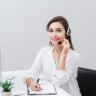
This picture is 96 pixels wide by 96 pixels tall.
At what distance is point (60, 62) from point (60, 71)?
7 centimetres

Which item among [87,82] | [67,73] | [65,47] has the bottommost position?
[87,82]

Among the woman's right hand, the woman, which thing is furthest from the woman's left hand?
the woman's right hand

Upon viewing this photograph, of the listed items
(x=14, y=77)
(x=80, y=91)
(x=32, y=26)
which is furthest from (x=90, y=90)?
(x=32, y=26)

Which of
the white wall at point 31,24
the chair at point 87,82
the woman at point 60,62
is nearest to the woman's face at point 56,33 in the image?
the woman at point 60,62

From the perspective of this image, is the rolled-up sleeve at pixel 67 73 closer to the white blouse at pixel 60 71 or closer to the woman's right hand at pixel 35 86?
the white blouse at pixel 60 71

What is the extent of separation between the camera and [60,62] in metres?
1.92

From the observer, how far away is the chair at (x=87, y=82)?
6.72 ft

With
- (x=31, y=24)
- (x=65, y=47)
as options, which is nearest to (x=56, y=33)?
(x=65, y=47)

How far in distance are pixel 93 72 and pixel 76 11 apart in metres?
1.03

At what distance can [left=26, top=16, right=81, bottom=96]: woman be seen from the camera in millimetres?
1896

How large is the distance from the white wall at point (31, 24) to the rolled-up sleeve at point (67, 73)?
94 centimetres

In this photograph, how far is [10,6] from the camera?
277 cm

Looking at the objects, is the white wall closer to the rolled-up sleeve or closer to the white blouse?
the white blouse

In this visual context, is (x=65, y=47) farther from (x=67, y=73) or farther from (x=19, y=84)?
(x=19, y=84)
